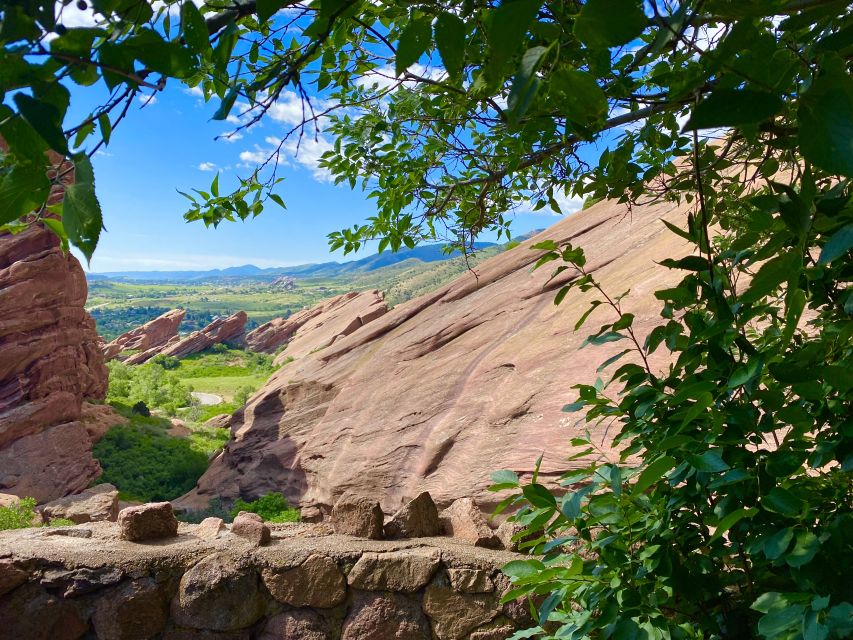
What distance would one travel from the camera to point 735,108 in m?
0.60

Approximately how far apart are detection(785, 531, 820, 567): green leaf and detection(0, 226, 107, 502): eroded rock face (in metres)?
24.2

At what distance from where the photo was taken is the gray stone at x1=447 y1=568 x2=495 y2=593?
324 cm

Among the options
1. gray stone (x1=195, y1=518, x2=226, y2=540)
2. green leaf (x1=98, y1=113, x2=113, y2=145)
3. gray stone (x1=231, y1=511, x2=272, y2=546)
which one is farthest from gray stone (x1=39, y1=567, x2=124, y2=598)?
green leaf (x1=98, y1=113, x2=113, y2=145)

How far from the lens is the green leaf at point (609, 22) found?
60 cm

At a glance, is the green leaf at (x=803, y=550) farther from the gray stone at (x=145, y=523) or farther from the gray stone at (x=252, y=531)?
the gray stone at (x=145, y=523)

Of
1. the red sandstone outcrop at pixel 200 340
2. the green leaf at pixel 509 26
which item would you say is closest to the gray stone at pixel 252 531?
the green leaf at pixel 509 26

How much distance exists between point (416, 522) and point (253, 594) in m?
1.19

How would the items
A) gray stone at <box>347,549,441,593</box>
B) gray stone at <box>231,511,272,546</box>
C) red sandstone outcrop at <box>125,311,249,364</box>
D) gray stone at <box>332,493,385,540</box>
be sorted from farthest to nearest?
red sandstone outcrop at <box>125,311,249,364</box>, gray stone at <box>332,493,385,540</box>, gray stone at <box>231,511,272,546</box>, gray stone at <box>347,549,441,593</box>

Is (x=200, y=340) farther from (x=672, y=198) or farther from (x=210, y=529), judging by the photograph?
(x=672, y=198)

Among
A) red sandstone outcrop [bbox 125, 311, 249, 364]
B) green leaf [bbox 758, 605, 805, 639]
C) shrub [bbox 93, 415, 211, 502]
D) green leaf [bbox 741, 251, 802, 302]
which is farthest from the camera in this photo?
red sandstone outcrop [bbox 125, 311, 249, 364]

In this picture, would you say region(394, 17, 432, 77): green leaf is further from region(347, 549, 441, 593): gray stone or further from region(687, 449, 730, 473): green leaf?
region(347, 549, 441, 593): gray stone

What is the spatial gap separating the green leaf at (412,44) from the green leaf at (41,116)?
1.34 ft

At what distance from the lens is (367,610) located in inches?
130

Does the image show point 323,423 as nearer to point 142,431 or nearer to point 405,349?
point 405,349
